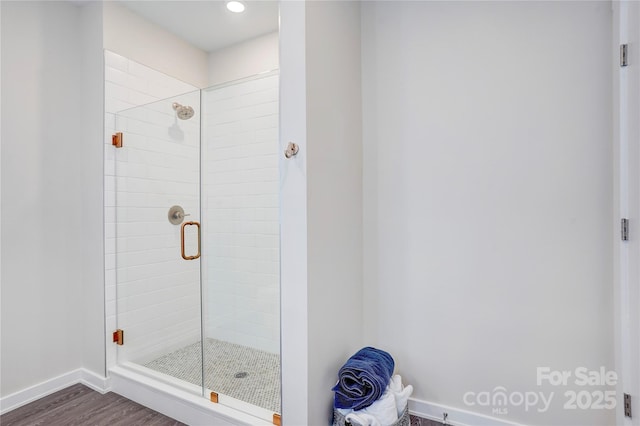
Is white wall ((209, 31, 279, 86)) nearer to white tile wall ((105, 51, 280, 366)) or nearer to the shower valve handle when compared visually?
white tile wall ((105, 51, 280, 366))

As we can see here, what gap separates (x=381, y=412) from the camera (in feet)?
4.99

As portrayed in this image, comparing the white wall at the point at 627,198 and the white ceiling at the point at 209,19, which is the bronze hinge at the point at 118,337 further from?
the white wall at the point at 627,198

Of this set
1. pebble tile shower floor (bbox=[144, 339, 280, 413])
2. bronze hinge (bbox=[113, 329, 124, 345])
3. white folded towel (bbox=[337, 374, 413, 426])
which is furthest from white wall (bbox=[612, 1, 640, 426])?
bronze hinge (bbox=[113, 329, 124, 345])

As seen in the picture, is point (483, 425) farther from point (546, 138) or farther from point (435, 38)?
point (435, 38)

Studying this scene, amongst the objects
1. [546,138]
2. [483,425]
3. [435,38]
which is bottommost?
[483,425]

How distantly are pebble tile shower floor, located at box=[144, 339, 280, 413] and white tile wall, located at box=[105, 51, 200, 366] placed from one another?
0.15 m

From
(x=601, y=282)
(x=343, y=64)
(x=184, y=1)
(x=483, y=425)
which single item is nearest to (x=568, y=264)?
(x=601, y=282)

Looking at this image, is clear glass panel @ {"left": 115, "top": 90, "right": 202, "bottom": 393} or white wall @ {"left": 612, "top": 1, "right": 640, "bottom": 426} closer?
white wall @ {"left": 612, "top": 1, "right": 640, "bottom": 426}

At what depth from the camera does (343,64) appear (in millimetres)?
1862

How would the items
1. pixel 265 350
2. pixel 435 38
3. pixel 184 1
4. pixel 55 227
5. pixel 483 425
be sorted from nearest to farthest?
pixel 483 425 < pixel 435 38 < pixel 265 350 < pixel 55 227 < pixel 184 1

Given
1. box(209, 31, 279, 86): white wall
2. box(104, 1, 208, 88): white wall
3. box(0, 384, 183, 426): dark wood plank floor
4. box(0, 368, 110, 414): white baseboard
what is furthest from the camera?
box(209, 31, 279, 86): white wall

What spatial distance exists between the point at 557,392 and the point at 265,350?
1.52 m

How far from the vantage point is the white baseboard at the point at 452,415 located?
67.8 inches

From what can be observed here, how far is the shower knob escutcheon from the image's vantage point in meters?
2.18
